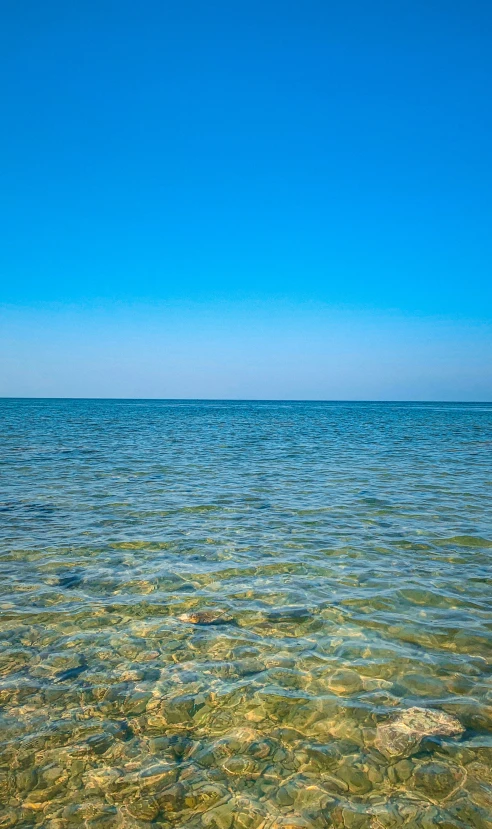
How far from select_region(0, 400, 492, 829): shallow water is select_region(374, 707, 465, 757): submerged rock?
0.06 feet

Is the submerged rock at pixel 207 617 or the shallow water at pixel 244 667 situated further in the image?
the submerged rock at pixel 207 617

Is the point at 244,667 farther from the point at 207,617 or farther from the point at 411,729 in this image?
the point at 411,729

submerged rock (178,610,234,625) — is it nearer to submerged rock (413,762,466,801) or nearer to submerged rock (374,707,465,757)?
submerged rock (374,707,465,757)

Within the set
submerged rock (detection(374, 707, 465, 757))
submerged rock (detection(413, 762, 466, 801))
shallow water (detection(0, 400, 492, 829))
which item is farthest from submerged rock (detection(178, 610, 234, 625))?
submerged rock (detection(413, 762, 466, 801))

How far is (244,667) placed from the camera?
609cm

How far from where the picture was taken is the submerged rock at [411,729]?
4691 mm

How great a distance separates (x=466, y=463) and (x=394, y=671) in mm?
20695

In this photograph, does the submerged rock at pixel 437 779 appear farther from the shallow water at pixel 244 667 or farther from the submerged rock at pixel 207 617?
the submerged rock at pixel 207 617

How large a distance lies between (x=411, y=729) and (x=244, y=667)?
2022mm

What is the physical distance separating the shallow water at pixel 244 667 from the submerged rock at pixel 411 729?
20mm

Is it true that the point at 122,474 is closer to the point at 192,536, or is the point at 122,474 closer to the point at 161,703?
the point at 192,536

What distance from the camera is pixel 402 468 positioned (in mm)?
22938

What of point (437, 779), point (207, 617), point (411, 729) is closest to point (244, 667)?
point (207, 617)

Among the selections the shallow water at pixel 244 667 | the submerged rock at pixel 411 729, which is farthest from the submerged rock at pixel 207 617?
the submerged rock at pixel 411 729
